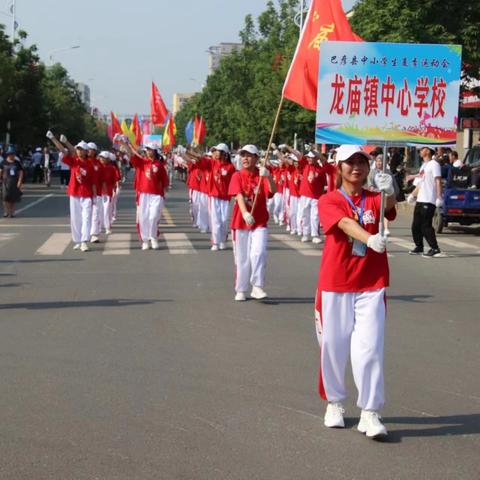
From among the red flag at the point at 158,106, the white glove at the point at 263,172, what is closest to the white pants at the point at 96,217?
the white glove at the point at 263,172

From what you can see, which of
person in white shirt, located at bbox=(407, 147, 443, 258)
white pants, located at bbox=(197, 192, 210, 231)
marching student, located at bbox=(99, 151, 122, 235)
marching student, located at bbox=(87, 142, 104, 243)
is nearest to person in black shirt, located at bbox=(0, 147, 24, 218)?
marching student, located at bbox=(99, 151, 122, 235)

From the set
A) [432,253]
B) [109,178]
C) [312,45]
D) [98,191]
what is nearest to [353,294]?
[312,45]

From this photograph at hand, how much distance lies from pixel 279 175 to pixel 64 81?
5944 cm

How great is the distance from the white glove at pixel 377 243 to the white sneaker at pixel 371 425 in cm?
98

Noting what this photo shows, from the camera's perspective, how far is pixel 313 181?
1925cm

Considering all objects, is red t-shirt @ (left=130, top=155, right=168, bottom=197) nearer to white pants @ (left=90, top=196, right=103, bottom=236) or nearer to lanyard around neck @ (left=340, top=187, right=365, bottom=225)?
white pants @ (left=90, top=196, right=103, bottom=236)

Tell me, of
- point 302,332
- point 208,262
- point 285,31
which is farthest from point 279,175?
point 285,31

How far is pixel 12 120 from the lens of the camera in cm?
5103

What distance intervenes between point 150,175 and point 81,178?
4.00 ft

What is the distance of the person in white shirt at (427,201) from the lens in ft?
53.3

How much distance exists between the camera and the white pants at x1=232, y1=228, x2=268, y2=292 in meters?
10.8

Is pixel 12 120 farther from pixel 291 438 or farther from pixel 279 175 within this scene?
pixel 291 438

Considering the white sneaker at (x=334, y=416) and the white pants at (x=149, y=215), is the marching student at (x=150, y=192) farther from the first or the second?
the white sneaker at (x=334, y=416)

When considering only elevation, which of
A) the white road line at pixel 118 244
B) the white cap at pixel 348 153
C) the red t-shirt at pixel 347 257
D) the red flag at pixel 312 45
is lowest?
the white road line at pixel 118 244
